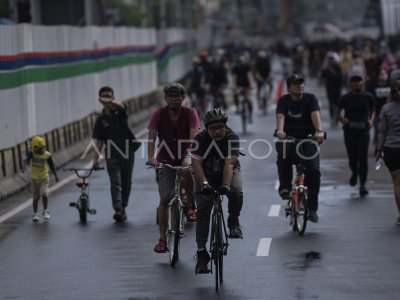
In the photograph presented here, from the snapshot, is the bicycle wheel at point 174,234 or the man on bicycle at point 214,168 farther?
the bicycle wheel at point 174,234

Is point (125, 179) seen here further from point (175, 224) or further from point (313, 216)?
point (175, 224)

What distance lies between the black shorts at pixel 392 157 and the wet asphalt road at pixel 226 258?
28.4 inches

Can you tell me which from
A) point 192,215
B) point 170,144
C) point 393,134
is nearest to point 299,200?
point 393,134

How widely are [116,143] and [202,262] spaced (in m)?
5.42

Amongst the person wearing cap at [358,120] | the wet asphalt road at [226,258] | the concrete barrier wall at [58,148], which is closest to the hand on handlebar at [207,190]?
the wet asphalt road at [226,258]

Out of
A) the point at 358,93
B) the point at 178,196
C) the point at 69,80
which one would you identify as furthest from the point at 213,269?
the point at 69,80

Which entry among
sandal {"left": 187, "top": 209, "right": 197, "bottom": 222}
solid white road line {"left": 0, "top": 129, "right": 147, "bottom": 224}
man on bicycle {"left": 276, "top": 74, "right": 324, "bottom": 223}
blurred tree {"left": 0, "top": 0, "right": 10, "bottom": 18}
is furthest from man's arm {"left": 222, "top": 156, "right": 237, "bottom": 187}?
blurred tree {"left": 0, "top": 0, "right": 10, "bottom": 18}

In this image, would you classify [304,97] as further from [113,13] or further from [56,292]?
[113,13]

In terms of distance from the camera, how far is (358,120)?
21.5m

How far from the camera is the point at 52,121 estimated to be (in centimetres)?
2881

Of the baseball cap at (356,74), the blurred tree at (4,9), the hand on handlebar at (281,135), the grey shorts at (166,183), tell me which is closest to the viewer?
the grey shorts at (166,183)

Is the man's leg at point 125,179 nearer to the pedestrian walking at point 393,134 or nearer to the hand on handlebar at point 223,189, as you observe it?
the pedestrian walking at point 393,134

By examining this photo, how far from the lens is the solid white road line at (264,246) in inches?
620

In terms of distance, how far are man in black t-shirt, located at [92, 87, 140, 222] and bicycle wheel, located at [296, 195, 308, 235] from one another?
2.79 metres
